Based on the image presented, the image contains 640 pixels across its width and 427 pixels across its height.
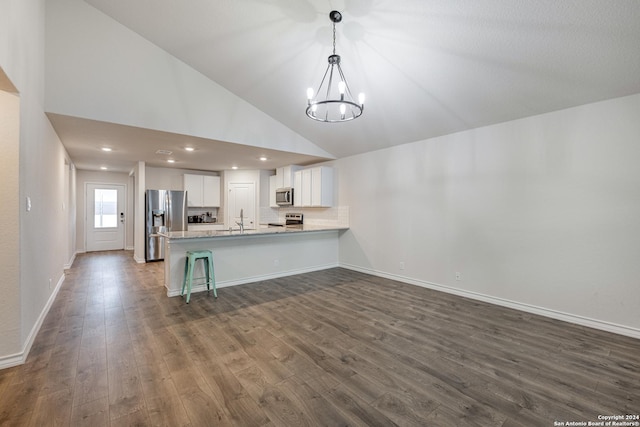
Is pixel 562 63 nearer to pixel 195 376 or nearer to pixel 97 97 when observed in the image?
pixel 195 376

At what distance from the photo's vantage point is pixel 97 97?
11.2ft

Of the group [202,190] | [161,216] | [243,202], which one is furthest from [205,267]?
[202,190]

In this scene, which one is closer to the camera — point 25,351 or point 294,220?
point 25,351

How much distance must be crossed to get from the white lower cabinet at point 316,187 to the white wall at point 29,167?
14.4 feet

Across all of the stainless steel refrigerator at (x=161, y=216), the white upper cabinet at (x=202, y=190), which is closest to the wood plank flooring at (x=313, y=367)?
the stainless steel refrigerator at (x=161, y=216)

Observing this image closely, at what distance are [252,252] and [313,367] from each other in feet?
9.83

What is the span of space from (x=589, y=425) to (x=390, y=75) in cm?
362

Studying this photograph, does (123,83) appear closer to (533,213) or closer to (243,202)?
(243,202)

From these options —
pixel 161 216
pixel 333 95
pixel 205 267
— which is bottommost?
pixel 205 267

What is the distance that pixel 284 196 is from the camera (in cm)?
709

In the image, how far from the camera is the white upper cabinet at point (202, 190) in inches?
305

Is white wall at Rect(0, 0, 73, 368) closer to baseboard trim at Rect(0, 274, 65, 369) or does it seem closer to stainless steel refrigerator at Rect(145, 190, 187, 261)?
baseboard trim at Rect(0, 274, 65, 369)

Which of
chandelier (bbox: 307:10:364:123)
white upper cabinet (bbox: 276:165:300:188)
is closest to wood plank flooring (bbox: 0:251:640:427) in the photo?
chandelier (bbox: 307:10:364:123)

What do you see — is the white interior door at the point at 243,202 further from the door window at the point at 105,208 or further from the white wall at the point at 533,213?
the white wall at the point at 533,213
